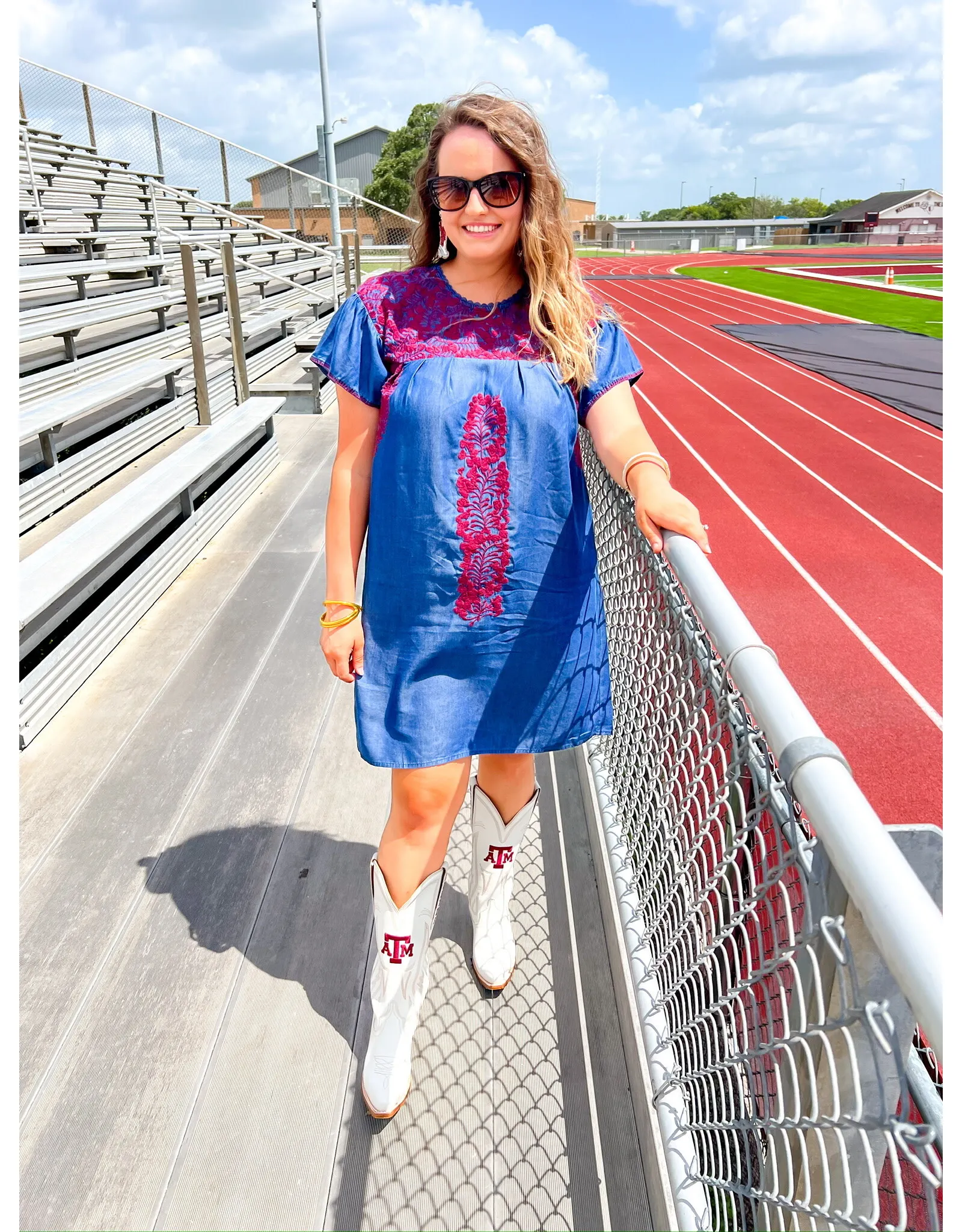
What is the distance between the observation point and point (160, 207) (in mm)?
13242

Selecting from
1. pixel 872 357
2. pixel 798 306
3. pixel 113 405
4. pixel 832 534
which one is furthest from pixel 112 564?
pixel 798 306

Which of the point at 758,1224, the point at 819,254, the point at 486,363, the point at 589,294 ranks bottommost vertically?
the point at 758,1224

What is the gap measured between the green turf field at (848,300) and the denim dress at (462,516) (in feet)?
58.7

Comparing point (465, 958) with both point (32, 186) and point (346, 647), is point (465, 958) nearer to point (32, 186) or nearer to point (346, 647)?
point (346, 647)

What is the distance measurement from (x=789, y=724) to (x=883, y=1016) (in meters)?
0.28

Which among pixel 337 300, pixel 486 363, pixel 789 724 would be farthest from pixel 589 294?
pixel 337 300

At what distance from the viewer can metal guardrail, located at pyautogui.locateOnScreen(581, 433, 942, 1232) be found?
722 millimetres

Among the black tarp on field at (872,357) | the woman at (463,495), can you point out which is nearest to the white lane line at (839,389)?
the black tarp on field at (872,357)

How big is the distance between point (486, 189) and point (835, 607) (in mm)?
4860

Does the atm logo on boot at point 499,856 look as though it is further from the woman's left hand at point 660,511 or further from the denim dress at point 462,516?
the woman's left hand at point 660,511

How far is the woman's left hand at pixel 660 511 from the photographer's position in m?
1.38

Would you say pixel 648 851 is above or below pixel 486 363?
below
